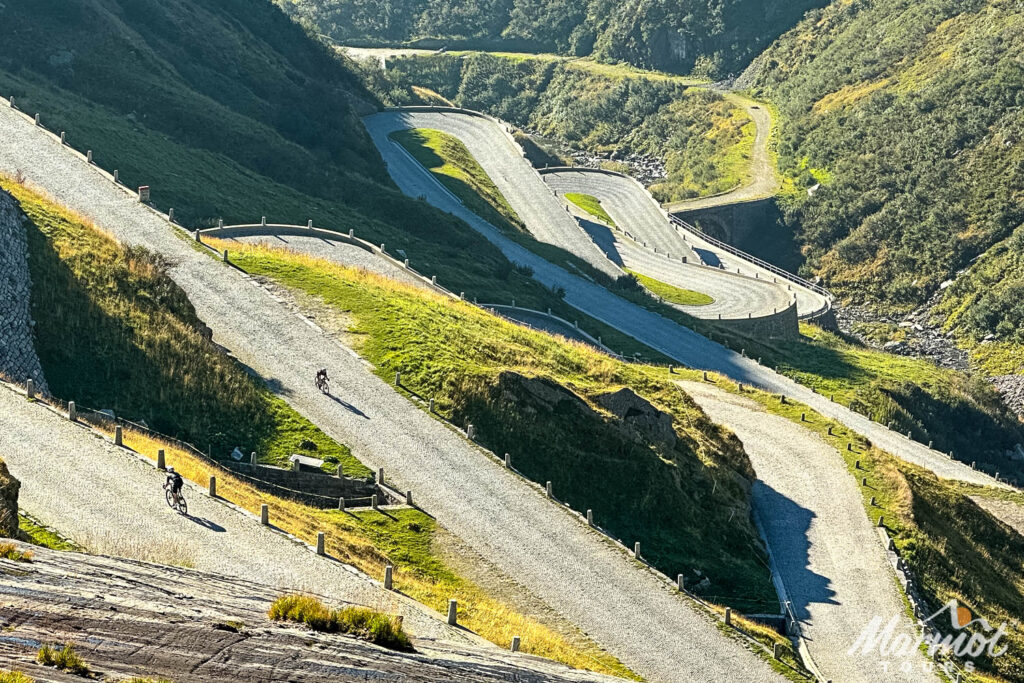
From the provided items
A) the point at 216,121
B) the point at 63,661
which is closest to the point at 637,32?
the point at 216,121

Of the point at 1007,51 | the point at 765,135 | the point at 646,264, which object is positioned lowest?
the point at 646,264

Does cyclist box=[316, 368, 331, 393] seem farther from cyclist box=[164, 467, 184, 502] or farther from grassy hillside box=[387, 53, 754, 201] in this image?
grassy hillside box=[387, 53, 754, 201]

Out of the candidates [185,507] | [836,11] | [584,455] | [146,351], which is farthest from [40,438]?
[836,11]

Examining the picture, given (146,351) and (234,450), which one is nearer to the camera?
(234,450)

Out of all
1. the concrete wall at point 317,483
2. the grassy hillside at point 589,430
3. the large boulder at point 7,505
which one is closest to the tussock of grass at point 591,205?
the grassy hillside at point 589,430

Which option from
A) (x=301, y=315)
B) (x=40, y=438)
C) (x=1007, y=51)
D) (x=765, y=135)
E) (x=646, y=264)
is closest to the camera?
(x=40, y=438)

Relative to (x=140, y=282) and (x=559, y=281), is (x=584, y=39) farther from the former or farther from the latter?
(x=140, y=282)

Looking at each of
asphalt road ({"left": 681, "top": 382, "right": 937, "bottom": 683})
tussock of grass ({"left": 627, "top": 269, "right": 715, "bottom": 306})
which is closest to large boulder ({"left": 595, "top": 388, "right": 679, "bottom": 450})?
asphalt road ({"left": 681, "top": 382, "right": 937, "bottom": 683})
